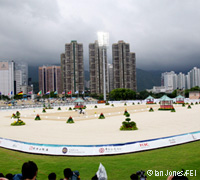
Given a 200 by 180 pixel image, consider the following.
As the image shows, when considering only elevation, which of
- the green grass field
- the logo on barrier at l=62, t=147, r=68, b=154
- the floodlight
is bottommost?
the green grass field

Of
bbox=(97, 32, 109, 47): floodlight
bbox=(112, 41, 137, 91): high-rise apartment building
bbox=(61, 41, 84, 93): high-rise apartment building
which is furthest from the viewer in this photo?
bbox=(61, 41, 84, 93): high-rise apartment building

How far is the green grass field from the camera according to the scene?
978 cm

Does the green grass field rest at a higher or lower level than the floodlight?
lower

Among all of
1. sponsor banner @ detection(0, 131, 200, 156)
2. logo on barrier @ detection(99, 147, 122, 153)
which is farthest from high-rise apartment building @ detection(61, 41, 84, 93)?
logo on barrier @ detection(99, 147, 122, 153)

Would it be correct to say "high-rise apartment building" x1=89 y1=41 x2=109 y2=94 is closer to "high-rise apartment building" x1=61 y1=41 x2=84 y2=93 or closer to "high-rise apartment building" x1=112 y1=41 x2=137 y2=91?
"high-rise apartment building" x1=61 y1=41 x2=84 y2=93

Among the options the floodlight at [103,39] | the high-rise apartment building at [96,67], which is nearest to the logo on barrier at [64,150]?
the floodlight at [103,39]

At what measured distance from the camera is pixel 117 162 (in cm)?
1116

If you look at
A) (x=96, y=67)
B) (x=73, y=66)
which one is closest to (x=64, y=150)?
(x=96, y=67)

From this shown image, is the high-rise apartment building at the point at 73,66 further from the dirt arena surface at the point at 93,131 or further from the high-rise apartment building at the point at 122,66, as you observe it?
the dirt arena surface at the point at 93,131

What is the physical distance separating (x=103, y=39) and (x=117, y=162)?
78.8m

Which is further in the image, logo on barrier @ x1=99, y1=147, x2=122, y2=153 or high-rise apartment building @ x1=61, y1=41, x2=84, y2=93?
high-rise apartment building @ x1=61, y1=41, x2=84, y2=93

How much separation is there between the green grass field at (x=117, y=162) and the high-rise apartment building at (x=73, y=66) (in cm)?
16416

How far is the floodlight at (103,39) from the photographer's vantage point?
280 ft

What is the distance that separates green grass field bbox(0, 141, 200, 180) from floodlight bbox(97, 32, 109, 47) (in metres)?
76.0
